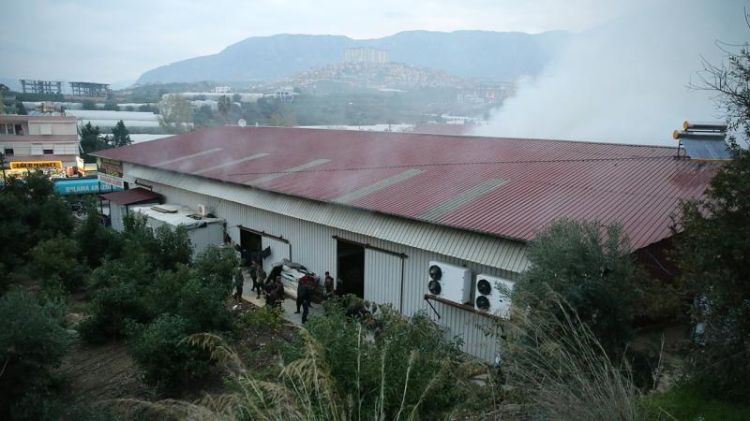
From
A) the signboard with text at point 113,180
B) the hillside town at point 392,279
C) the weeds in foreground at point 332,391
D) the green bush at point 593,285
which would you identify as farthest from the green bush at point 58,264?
the green bush at point 593,285

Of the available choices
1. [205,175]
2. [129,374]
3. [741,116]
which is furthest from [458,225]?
[205,175]

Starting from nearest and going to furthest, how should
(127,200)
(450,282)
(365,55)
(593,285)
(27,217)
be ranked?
(593,285)
(450,282)
(27,217)
(127,200)
(365,55)

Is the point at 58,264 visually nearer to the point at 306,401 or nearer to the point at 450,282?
the point at 450,282

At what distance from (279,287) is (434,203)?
4550mm

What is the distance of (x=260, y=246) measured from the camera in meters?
16.7

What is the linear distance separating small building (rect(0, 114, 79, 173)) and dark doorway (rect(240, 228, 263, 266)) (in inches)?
1464

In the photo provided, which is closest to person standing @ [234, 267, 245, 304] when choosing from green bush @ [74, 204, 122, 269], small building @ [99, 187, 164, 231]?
green bush @ [74, 204, 122, 269]

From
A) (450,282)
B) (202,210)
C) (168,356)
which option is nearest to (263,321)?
(168,356)

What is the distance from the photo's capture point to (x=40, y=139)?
47531 mm

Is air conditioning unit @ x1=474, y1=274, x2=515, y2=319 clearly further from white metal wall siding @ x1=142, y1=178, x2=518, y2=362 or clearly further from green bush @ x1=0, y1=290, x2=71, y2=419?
green bush @ x1=0, y1=290, x2=71, y2=419

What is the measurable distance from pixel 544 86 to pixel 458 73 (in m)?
43.0

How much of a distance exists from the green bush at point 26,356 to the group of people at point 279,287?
17.2 feet

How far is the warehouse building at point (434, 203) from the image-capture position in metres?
9.97

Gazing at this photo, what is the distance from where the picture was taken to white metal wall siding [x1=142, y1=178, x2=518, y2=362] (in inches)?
406
